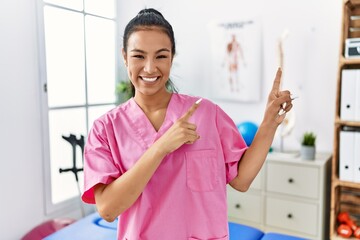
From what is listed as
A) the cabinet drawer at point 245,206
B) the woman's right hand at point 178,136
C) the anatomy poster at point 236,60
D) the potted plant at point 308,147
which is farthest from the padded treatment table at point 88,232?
the anatomy poster at point 236,60

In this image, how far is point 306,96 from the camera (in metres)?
2.57

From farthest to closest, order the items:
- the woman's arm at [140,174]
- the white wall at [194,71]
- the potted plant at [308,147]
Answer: the potted plant at [308,147] < the white wall at [194,71] < the woman's arm at [140,174]

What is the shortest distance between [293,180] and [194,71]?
1.28 meters

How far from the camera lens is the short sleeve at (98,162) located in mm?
871

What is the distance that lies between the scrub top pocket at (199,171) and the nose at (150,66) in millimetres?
241

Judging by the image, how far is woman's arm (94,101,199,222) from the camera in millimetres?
808

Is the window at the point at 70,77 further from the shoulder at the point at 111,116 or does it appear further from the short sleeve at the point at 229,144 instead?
the short sleeve at the point at 229,144

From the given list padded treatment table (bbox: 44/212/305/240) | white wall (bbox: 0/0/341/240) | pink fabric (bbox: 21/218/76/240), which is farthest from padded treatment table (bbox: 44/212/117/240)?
white wall (bbox: 0/0/341/240)

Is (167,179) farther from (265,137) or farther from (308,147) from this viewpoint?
(308,147)

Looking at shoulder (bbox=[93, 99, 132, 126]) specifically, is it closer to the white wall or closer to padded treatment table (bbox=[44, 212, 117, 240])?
padded treatment table (bbox=[44, 212, 117, 240])

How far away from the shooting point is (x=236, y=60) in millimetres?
2818

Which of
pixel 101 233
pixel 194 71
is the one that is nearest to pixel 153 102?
pixel 101 233

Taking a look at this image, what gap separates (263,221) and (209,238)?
1.66 meters

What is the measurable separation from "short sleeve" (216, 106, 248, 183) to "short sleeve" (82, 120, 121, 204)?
31 cm
